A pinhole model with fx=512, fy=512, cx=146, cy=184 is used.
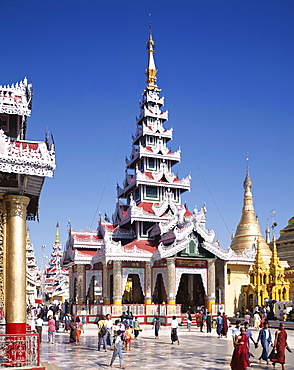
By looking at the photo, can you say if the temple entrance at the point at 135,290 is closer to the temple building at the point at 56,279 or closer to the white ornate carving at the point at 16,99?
the white ornate carving at the point at 16,99

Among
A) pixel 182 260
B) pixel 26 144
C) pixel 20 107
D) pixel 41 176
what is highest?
pixel 20 107

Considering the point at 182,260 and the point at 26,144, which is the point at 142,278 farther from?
the point at 26,144

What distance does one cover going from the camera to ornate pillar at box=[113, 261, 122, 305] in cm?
3247

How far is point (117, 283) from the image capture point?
107ft

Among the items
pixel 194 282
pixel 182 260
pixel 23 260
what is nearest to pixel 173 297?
pixel 182 260

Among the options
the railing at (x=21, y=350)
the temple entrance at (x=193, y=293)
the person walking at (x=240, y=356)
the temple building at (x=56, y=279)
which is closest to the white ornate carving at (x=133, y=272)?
the temple entrance at (x=193, y=293)

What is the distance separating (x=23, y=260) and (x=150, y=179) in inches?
1042

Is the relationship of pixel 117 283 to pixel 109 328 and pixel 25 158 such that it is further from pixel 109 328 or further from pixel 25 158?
pixel 25 158

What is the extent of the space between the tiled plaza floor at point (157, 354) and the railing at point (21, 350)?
3.49 m

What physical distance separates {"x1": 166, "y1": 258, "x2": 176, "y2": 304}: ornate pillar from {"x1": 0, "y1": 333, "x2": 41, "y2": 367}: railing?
20.9 meters

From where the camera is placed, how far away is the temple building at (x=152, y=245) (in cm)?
3284

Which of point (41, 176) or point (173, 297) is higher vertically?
point (41, 176)

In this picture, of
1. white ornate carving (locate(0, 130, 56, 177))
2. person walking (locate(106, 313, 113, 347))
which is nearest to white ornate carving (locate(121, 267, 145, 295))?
person walking (locate(106, 313, 113, 347))

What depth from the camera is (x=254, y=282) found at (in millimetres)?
36094
